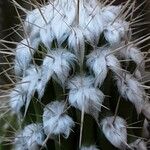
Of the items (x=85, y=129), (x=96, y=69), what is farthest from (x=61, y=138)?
(x=96, y=69)

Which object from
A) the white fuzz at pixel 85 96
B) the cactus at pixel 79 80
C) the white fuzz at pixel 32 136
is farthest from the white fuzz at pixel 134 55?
the white fuzz at pixel 32 136

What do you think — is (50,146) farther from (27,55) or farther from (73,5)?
(73,5)

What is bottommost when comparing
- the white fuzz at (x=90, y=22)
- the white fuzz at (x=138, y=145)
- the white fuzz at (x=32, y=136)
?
the white fuzz at (x=138, y=145)

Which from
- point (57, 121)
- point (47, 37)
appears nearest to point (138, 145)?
point (57, 121)

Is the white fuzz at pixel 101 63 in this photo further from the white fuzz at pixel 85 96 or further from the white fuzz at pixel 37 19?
the white fuzz at pixel 37 19

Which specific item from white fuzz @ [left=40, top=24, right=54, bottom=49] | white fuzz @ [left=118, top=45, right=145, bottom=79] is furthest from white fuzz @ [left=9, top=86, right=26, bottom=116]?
white fuzz @ [left=118, top=45, right=145, bottom=79]

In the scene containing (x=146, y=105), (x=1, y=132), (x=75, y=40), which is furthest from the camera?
(x=1, y=132)
